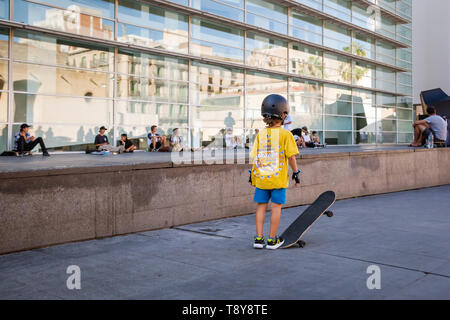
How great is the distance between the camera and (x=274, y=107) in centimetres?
509

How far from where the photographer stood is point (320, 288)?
3.56 metres

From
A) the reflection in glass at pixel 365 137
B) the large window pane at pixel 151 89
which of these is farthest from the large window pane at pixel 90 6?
the reflection in glass at pixel 365 137

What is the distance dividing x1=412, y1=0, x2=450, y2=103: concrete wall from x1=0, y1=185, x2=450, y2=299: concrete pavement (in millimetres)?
35693

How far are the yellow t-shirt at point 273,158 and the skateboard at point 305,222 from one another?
0.68 meters

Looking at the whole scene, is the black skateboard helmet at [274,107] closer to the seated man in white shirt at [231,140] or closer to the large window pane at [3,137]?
the large window pane at [3,137]

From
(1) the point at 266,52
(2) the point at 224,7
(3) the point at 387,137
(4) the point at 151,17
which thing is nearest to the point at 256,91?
(1) the point at 266,52

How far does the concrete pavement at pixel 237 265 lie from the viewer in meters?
3.50

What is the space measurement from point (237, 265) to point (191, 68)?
18.2 m

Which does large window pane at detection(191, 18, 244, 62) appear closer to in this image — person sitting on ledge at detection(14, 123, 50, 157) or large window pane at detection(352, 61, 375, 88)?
person sitting on ledge at detection(14, 123, 50, 157)

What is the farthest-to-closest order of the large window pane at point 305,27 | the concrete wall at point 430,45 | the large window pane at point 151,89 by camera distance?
the concrete wall at point 430,45 → the large window pane at point 305,27 → the large window pane at point 151,89

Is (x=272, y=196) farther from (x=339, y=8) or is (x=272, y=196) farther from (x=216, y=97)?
(x=339, y=8)

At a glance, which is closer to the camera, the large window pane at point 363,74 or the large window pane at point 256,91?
the large window pane at point 256,91

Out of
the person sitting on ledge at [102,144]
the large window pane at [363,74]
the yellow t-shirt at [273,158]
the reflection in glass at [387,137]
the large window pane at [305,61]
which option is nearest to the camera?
the yellow t-shirt at [273,158]
